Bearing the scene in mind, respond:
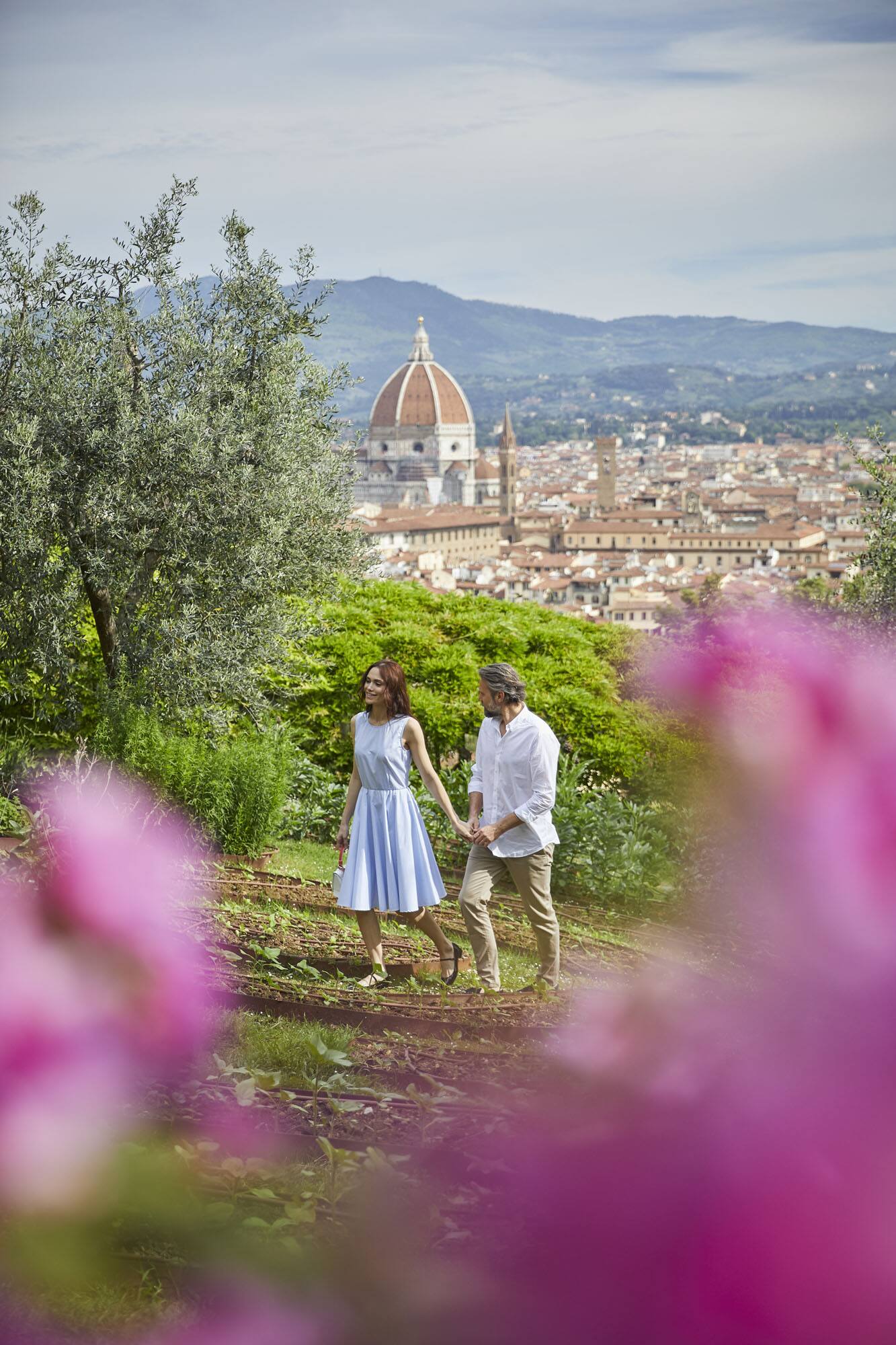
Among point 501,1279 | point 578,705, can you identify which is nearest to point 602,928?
point 578,705

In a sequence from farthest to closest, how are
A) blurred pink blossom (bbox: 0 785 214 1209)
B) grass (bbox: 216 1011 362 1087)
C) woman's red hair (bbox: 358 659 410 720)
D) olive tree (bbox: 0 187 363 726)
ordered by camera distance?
1. olive tree (bbox: 0 187 363 726)
2. woman's red hair (bbox: 358 659 410 720)
3. grass (bbox: 216 1011 362 1087)
4. blurred pink blossom (bbox: 0 785 214 1209)

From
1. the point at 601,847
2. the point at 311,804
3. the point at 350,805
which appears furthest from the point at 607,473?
the point at 350,805

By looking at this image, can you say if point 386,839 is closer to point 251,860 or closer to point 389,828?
point 389,828

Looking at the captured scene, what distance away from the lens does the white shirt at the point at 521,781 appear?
497cm

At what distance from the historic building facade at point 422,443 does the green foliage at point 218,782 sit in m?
170

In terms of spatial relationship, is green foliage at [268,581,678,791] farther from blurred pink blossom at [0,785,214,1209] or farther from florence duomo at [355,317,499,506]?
florence duomo at [355,317,499,506]

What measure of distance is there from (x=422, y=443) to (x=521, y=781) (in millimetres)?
177202

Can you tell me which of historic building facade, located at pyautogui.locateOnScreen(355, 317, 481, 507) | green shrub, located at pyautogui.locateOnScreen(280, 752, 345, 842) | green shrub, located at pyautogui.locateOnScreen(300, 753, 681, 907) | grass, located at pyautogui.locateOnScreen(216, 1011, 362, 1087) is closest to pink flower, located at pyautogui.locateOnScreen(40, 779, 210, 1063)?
grass, located at pyautogui.locateOnScreen(216, 1011, 362, 1087)

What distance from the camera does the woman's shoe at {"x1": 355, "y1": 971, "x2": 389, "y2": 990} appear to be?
4.91 meters

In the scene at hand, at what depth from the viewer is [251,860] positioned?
7367 millimetres

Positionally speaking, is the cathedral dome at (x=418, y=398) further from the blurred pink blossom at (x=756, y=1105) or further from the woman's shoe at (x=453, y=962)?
the blurred pink blossom at (x=756, y=1105)

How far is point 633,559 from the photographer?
113m

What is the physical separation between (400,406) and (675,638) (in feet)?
600

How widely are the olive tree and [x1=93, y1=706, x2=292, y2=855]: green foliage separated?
71 centimetres
